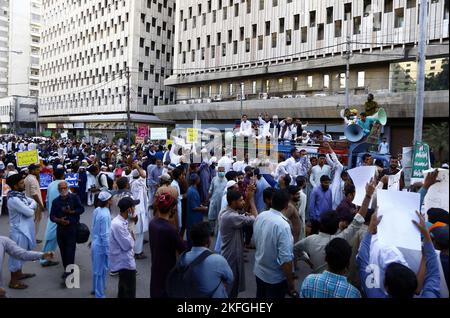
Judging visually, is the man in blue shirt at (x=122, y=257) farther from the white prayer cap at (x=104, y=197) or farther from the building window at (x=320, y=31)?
the building window at (x=320, y=31)

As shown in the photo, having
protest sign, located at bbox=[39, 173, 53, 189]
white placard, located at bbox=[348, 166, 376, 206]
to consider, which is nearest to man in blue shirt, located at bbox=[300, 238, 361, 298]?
white placard, located at bbox=[348, 166, 376, 206]

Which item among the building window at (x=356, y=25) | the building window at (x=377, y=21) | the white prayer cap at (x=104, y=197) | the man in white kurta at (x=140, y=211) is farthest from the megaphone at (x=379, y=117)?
the building window at (x=356, y=25)

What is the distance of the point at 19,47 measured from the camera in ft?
295

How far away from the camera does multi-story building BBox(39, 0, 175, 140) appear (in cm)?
5497

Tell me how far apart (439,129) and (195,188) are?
533cm

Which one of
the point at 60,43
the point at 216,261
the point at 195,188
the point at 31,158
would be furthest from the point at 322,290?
the point at 60,43

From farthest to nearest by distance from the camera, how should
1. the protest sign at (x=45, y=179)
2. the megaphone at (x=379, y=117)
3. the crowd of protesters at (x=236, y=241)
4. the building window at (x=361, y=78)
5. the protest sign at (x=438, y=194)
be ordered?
the building window at (x=361, y=78)
the protest sign at (x=45, y=179)
the megaphone at (x=379, y=117)
the protest sign at (x=438, y=194)
the crowd of protesters at (x=236, y=241)

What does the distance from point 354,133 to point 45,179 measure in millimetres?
9545

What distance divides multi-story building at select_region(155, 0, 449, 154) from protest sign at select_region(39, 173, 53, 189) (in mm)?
18277

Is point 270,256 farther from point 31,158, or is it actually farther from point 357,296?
point 31,158

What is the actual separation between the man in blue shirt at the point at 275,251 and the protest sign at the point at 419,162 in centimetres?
284

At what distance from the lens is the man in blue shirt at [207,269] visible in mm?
3615

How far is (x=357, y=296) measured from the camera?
304 centimetres

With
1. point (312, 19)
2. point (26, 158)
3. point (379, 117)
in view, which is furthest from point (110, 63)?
point (379, 117)
